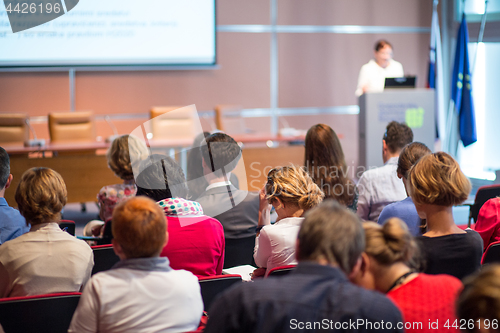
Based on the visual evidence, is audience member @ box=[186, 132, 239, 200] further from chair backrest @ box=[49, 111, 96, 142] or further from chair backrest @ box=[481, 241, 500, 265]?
chair backrest @ box=[49, 111, 96, 142]

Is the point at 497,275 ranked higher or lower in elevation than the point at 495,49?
lower

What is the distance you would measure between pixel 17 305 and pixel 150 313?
49cm

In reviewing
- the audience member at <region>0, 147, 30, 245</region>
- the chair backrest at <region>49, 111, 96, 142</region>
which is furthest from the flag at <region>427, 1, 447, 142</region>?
the audience member at <region>0, 147, 30, 245</region>

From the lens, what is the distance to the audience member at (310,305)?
3.49 feet

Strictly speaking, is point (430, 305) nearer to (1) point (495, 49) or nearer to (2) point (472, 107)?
(2) point (472, 107)

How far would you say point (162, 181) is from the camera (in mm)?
2336

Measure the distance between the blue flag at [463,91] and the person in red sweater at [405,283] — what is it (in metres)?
5.84

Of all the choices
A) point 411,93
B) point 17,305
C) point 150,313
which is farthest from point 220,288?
point 411,93

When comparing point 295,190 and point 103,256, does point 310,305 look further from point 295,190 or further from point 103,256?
point 103,256

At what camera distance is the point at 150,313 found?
4.55ft

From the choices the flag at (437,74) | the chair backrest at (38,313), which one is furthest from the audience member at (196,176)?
the flag at (437,74)

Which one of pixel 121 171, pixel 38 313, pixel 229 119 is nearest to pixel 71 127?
pixel 229 119

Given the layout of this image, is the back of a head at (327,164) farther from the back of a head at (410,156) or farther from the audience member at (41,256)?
the audience member at (41,256)

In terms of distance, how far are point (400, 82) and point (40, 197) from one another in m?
4.71
